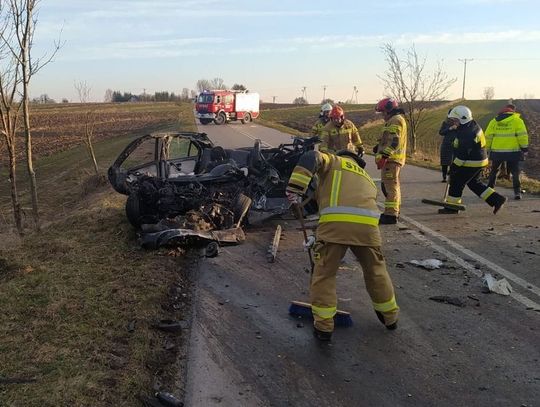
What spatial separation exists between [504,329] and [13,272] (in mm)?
4910

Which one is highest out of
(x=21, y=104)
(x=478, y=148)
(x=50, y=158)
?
(x=21, y=104)

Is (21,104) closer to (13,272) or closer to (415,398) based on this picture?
(13,272)

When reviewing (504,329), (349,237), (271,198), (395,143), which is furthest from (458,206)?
(349,237)

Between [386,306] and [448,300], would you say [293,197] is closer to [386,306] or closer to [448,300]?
[386,306]

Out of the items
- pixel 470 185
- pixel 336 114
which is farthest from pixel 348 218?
pixel 336 114

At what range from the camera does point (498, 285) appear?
522cm

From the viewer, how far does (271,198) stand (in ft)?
27.5

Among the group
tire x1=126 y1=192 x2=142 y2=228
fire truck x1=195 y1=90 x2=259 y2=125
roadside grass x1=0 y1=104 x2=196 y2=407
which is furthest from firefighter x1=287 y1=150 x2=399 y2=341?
fire truck x1=195 y1=90 x2=259 y2=125

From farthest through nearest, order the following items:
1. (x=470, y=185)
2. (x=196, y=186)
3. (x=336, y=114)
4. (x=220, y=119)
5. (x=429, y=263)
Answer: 1. (x=220, y=119)
2. (x=336, y=114)
3. (x=470, y=185)
4. (x=196, y=186)
5. (x=429, y=263)

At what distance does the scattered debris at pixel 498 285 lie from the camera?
16.9 ft

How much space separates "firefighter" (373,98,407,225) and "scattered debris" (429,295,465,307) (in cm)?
303

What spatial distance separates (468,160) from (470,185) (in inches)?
19.3

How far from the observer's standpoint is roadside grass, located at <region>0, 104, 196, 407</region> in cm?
336

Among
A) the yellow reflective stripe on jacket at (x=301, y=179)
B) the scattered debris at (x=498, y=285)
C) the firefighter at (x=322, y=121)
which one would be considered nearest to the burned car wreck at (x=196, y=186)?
the firefighter at (x=322, y=121)
